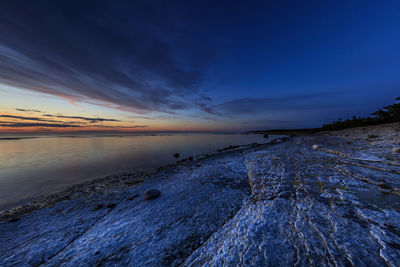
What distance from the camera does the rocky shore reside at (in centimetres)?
311

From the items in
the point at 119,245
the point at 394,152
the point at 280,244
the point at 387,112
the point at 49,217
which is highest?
the point at 387,112

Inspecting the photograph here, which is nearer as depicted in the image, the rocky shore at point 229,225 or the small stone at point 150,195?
the rocky shore at point 229,225

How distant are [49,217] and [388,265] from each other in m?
11.7

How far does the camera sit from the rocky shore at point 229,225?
10.2ft

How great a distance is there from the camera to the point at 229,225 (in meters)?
4.27

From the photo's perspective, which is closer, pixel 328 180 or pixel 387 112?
pixel 328 180

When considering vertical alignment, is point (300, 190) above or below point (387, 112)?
below

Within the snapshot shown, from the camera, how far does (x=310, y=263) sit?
9.04ft

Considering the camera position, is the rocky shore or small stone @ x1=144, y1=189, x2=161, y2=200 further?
small stone @ x1=144, y1=189, x2=161, y2=200

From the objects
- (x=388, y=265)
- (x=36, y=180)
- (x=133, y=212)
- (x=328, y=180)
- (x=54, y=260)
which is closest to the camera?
(x=388, y=265)

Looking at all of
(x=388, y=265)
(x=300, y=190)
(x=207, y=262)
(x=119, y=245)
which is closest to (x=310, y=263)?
(x=388, y=265)

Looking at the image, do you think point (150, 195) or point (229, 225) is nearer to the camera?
point (229, 225)

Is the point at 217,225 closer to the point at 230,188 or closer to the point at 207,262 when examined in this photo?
the point at 207,262

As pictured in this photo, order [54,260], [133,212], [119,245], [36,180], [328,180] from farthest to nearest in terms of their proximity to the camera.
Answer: [36,180] < [328,180] < [133,212] < [119,245] < [54,260]
